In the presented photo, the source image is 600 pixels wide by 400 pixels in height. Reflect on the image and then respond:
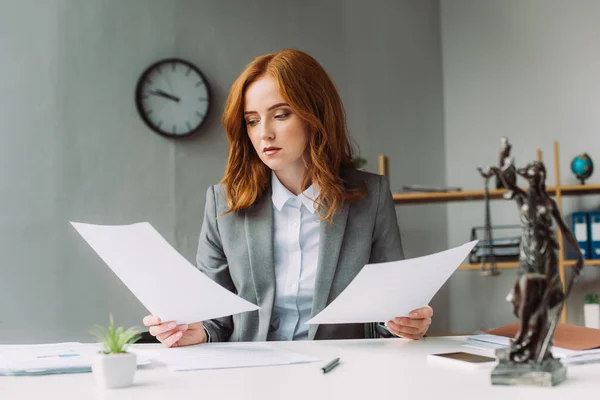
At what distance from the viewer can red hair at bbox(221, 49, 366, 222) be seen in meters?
1.70

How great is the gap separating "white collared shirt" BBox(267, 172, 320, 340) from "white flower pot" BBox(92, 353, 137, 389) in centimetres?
72

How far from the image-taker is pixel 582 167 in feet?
12.5

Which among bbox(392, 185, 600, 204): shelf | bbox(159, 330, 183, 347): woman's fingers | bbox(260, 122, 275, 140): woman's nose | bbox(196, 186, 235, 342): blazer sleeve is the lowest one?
bbox(159, 330, 183, 347): woman's fingers

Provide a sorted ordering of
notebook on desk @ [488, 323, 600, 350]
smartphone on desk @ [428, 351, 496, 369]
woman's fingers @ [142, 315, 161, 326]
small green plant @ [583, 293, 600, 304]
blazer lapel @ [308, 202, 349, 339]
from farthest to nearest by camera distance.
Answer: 1. small green plant @ [583, 293, 600, 304]
2. blazer lapel @ [308, 202, 349, 339]
3. woman's fingers @ [142, 315, 161, 326]
4. notebook on desk @ [488, 323, 600, 350]
5. smartphone on desk @ [428, 351, 496, 369]

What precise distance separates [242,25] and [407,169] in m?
1.36

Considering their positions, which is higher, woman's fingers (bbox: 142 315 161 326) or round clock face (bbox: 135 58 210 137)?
round clock face (bbox: 135 58 210 137)

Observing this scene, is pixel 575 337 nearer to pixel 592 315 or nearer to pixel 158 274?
pixel 158 274

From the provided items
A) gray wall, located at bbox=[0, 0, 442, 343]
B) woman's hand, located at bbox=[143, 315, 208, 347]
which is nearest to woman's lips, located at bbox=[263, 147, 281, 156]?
woman's hand, located at bbox=[143, 315, 208, 347]

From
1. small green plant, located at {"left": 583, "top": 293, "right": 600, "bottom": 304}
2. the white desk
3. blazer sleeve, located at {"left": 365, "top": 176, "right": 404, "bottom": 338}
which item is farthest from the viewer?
small green plant, located at {"left": 583, "top": 293, "right": 600, "bottom": 304}

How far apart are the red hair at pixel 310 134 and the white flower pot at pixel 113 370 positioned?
800 millimetres

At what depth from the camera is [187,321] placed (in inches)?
53.3

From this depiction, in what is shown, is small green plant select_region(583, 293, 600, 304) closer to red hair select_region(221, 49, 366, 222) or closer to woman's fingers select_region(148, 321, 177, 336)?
red hair select_region(221, 49, 366, 222)

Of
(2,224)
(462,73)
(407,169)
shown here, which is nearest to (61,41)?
(2,224)

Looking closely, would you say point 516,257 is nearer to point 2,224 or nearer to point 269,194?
point 269,194
